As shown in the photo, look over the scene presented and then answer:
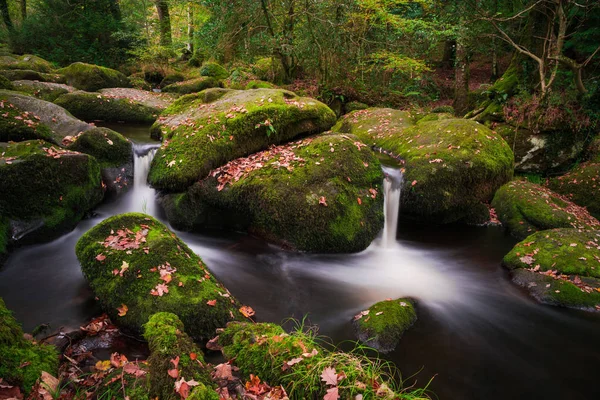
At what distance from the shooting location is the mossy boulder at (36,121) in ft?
21.3

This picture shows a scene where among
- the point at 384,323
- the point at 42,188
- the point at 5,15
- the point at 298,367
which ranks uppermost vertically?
the point at 5,15

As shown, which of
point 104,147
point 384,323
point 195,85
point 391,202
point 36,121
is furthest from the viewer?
point 195,85

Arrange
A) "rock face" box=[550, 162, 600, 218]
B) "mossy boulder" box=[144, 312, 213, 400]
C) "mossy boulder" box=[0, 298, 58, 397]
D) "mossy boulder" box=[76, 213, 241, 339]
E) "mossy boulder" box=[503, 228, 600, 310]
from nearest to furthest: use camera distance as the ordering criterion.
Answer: "mossy boulder" box=[144, 312, 213, 400], "mossy boulder" box=[0, 298, 58, 397], "mossy boulder" box=[76, 213, 241, 339], "mossy boulder" box=[503, 228, 600, 310], "rock face" box=[550, 162, 600, 218]

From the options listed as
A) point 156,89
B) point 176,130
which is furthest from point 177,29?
point 176,130

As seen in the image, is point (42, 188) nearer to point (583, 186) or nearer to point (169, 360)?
point (169, 360)

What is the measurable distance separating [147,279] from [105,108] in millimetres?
7882

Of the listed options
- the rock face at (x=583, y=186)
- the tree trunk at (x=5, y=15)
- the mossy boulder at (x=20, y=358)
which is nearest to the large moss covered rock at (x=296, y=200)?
the mossy boulder at (x=20, y=358)

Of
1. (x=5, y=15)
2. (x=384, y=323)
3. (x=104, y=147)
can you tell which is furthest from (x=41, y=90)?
(x=5, y=15)

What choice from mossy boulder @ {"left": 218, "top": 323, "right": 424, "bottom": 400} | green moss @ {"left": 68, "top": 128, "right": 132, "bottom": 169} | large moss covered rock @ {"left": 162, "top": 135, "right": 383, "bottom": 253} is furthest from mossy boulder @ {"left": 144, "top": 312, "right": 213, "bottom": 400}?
green moss @ {"left": 68, "top": 128, "right": 132, "bottom": 169}

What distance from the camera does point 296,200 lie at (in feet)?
19.7

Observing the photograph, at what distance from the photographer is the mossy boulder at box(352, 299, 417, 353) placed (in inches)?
162

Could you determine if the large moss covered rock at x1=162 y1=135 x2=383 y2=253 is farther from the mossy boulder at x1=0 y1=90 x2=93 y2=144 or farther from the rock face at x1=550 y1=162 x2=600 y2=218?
the rock face at x1=550 y1=162 x2=600 y2=218

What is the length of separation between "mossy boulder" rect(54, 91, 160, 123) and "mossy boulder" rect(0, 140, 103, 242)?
13.9 feet

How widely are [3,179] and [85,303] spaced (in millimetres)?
2453
